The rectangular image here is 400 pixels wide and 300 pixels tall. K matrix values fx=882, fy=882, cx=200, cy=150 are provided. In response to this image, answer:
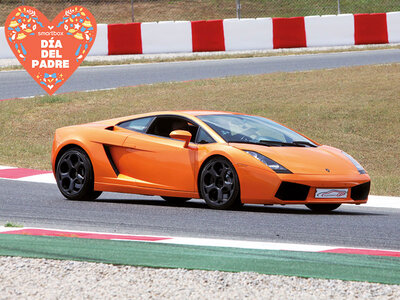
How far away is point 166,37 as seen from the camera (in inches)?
1060

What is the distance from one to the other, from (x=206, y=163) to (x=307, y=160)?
3.41 feet

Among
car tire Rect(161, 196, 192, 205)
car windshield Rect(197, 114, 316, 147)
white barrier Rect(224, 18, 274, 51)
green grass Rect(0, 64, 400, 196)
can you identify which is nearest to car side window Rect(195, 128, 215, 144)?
car windshield Rect(197, 114, 316, 147)

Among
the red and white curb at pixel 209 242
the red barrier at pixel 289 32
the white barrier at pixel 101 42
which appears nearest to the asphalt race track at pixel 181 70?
the red barrier at pixel 289 32

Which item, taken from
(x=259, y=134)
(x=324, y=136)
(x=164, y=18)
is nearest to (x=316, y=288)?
(x=259, y=134)

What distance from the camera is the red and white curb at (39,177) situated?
419 inches

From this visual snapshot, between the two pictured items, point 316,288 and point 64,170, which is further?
point 64,170

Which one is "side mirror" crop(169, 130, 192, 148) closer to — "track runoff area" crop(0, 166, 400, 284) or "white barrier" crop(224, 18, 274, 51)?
"track runoff area" crop(0, 166, 400, 284)

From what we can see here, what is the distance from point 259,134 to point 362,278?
13.1 feet

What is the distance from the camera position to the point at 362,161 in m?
14.6

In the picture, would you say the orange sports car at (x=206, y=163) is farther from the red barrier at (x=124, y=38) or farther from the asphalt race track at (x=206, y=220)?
the red barrier at (x=124, y=38)

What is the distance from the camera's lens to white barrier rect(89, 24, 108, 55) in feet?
86.1

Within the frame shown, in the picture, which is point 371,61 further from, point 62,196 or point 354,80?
point 62,196

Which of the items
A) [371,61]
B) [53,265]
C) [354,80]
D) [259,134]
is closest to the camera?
[53,265]

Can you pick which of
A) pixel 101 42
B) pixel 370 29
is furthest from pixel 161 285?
pixel 370 29
